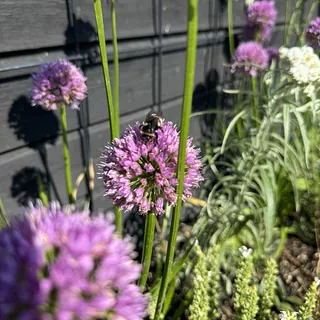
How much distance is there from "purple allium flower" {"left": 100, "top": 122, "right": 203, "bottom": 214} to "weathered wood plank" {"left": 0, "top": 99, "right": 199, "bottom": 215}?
0.60m

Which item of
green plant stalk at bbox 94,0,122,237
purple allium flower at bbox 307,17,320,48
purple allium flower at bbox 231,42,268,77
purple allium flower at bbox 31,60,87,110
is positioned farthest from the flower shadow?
purple allium flower at bbox 307,17,320,48

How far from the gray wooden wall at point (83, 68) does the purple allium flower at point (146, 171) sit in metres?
0.58

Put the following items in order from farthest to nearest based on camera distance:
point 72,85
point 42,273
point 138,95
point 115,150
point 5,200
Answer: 1. point 138,95
2. point 5,200
3. point 72,85
4. point 115,150
5. point 42,273

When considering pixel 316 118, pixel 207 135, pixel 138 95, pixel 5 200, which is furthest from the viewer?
pixel 207 135

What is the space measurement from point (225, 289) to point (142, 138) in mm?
845

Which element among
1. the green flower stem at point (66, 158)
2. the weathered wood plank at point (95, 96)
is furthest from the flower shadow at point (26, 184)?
the green flower stem at point (66, 158)

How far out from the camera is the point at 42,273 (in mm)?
419

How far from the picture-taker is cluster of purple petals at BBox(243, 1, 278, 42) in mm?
1701

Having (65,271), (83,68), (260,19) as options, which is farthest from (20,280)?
(260,19)

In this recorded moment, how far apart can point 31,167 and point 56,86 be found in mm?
375

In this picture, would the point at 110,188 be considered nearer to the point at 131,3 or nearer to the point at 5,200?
the point at 5,200

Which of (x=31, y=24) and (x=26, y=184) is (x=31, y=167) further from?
(x=31, y=24)

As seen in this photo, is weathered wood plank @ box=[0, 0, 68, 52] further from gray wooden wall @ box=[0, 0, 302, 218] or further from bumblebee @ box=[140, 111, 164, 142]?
bumblebee @ box=[140, 111, 164, 142]

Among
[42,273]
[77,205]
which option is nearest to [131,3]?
[77,205]
